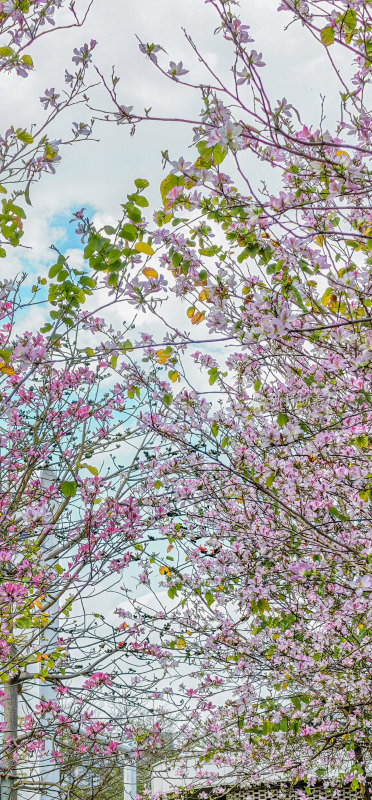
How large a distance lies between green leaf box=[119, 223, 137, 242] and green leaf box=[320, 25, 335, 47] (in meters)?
0.93

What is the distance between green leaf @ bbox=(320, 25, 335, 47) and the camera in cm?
225

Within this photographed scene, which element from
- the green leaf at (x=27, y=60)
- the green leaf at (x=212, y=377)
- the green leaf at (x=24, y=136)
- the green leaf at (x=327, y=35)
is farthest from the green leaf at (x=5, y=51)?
the green leaf at (x=212, y=377)

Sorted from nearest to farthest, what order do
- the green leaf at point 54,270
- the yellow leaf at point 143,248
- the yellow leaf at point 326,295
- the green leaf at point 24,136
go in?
the yellow leaf at point 143,248 < the green leaf at point 54,270 < the green leaf at point 24,136 < the yellow leaf at point 326,295

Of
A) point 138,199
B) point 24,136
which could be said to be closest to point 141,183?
point 138,199

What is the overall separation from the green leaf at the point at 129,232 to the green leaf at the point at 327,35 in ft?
3.06

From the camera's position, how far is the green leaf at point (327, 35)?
7.39 feet

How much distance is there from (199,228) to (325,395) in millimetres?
1022

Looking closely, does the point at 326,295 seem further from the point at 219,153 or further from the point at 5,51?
the point at 5,51

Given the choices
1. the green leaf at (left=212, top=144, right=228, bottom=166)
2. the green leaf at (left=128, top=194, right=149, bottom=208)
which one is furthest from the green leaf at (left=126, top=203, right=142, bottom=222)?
the green leaf at (left=212, top=144, right=228, bottom=166)

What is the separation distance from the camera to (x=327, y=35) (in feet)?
7.42

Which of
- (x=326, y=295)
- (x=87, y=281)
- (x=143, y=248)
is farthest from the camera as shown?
(x=326, y=295)

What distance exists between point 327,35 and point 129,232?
97 cm

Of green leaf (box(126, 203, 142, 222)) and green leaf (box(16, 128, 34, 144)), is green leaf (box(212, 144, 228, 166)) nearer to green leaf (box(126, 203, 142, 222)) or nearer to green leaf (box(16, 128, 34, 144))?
green leaf (box(126, 203, 142, 222))

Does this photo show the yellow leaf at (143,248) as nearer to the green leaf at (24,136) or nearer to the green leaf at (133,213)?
the green leaf at (133,213)
